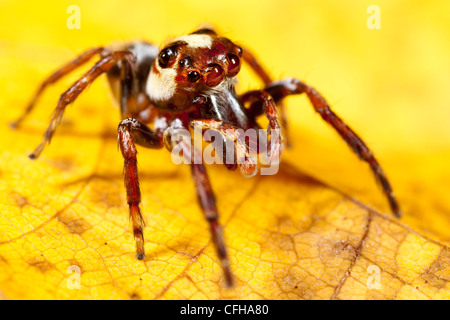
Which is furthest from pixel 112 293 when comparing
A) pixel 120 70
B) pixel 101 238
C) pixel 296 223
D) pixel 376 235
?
pixel 120 70

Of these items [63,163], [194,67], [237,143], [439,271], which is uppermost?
[194,67]

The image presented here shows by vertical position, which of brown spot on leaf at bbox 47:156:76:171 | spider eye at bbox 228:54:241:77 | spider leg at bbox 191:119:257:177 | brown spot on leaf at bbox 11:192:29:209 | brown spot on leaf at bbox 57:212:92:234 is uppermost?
spider eye at bbox 228:54:241:77

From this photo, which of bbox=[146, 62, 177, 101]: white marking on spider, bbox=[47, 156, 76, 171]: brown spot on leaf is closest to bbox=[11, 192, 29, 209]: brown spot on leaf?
bbox=[47, 156, 76, 171]: brown spot on leaf

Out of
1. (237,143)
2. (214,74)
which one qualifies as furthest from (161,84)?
(237,143)

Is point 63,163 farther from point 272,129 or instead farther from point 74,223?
point 272,129

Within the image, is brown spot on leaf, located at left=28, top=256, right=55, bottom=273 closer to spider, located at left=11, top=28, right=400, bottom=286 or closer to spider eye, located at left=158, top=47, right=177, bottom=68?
spider, located at left=11, top=28, right=400, bottom=286

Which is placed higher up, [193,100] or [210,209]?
[193,100]
